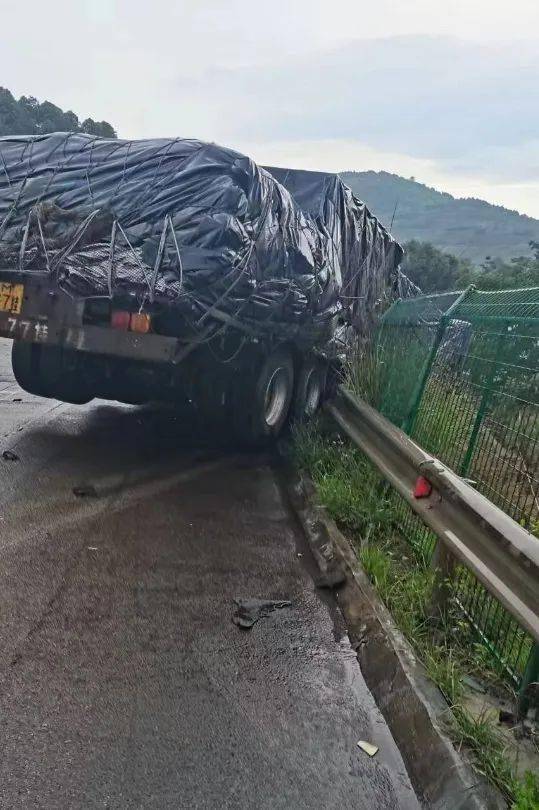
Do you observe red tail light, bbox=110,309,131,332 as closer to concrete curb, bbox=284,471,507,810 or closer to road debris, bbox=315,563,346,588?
concrete curb, bbox=284,471,507,810

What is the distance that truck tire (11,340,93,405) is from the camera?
7.84 meters

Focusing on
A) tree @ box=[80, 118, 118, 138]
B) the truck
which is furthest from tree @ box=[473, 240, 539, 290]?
tree @ box=[80, 118, 118, 138]

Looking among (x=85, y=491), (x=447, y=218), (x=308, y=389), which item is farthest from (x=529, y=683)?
(x=447, y=218)

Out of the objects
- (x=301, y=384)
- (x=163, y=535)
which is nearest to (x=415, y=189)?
(x=301, y=384)

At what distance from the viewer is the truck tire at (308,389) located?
8.89 meters

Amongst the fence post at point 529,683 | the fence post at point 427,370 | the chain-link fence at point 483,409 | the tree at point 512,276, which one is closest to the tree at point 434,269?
the tree at point 512,276

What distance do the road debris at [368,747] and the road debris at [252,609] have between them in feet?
3.41

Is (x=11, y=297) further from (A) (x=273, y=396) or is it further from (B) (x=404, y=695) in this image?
(B) (x=404, y=695)

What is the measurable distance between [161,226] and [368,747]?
14.9 feet

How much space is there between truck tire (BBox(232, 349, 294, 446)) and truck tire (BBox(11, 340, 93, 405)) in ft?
5.39

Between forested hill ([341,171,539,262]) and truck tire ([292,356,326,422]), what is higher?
forested hill ([341,171,539,262])

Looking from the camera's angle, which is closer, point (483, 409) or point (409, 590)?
point (409, 590)

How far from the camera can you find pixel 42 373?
316 inches

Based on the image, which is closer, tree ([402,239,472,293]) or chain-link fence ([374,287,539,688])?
chain-link fence ([374,287,539,688])
